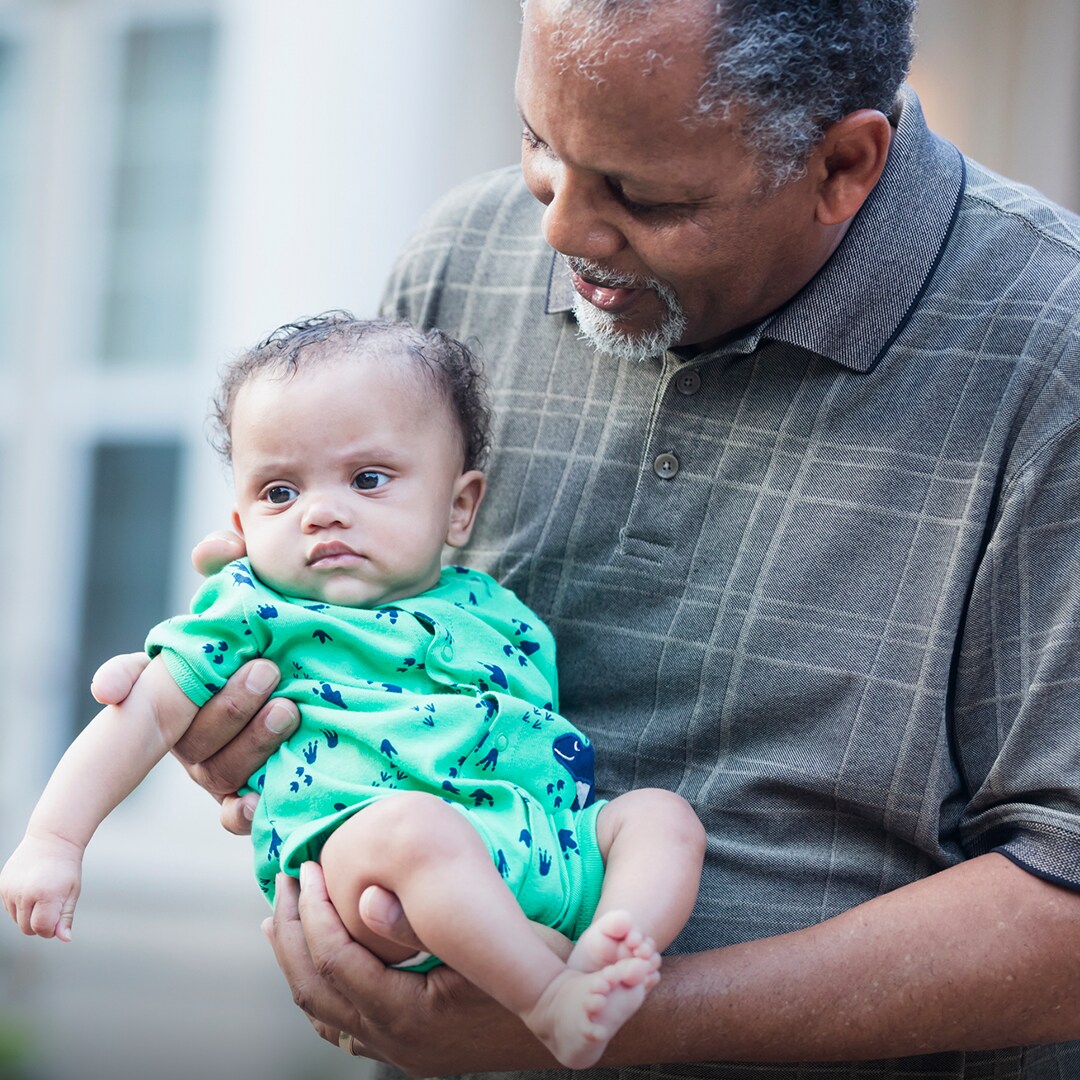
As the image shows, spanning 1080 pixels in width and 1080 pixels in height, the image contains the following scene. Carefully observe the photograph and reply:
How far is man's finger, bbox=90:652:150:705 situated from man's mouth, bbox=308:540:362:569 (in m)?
0.24

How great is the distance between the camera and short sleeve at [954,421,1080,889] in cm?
143

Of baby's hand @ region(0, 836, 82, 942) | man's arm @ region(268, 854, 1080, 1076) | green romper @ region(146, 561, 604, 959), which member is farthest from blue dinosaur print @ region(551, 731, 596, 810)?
baby's hand @ region(0, 836, 82, 942)

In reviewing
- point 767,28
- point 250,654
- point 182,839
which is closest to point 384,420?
point 250,654

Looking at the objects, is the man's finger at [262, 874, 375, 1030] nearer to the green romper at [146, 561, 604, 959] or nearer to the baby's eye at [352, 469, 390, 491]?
the green romper at [146, 561, 604, 959]

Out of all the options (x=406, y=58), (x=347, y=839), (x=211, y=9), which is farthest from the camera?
(x=211, y=9)

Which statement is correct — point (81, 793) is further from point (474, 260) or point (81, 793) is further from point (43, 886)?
point (474, 260)

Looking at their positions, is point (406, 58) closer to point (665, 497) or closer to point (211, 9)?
point (211, 9)

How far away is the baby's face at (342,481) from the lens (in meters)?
1.60

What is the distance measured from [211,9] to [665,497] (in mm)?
3286

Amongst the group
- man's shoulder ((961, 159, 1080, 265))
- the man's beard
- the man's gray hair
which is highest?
the man's gray hair

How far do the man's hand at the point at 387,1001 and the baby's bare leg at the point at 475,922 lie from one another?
74mm

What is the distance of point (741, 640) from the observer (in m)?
1.64

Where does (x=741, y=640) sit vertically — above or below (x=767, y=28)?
below

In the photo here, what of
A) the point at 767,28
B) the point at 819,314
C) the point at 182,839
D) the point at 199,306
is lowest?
the point at 182,839
